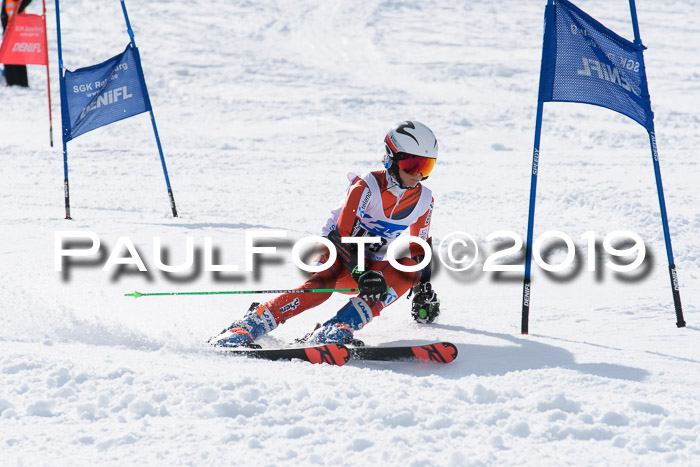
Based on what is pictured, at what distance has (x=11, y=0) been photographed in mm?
17891

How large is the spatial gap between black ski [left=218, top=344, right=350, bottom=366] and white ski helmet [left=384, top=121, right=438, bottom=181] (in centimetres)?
128

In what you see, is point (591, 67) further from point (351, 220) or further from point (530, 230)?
point (351, 220)

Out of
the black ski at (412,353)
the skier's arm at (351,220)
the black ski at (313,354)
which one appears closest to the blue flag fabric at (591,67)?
the skier's arm at (351,220)

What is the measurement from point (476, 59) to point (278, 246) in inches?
610

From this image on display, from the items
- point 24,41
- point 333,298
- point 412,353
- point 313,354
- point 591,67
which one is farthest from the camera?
point 24,41

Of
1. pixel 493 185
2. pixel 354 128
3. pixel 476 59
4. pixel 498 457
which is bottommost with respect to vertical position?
pixel 498 457

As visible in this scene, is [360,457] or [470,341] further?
[470,341]

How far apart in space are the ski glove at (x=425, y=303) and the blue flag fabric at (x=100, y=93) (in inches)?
188

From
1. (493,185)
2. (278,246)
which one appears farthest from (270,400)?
(493,185)

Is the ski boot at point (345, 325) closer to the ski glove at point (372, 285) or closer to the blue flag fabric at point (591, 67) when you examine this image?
the ski glove at point (372, 285)

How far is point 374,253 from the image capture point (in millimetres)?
4820

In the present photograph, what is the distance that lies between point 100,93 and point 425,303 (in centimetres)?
515

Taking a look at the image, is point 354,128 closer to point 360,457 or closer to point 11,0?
point 11,0

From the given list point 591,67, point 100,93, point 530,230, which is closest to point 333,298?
point 530,230
